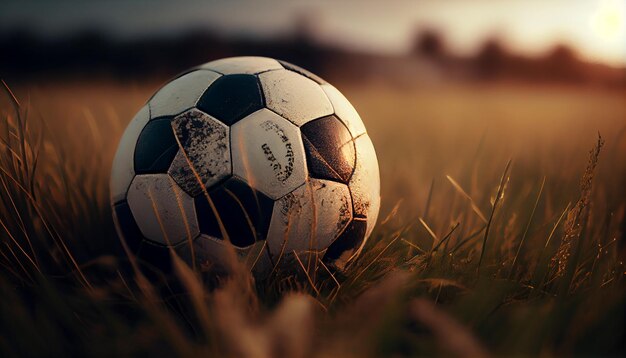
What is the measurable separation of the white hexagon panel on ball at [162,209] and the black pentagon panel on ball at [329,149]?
49 cm

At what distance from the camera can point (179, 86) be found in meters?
1.92

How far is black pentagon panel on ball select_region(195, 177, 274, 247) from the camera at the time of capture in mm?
1686

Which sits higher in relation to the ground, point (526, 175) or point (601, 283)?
point (601, 283)

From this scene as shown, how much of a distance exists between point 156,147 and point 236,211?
0.43 metres

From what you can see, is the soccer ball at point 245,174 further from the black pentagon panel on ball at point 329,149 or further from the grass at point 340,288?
the grass at point 340,288

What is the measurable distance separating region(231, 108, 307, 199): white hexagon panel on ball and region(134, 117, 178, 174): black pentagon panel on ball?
0.86 ft

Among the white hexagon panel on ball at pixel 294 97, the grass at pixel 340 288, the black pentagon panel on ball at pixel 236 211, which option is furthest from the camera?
the white hexagon panel on ball at pixel 294 97

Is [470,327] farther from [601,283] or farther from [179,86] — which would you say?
[179,86]

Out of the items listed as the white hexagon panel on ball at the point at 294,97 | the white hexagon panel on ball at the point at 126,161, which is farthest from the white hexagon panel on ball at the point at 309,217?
the white hexagon panel on ball at the point at 126,161

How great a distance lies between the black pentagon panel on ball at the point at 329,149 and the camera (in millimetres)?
1764

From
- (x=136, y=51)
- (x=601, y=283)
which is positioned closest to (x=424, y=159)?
(x=601, y=283)

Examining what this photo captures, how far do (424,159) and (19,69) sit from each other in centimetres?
1761

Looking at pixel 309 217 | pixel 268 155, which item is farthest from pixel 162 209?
pixel 309 217

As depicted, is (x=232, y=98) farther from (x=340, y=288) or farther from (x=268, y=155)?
(x=340, y=288)
